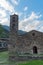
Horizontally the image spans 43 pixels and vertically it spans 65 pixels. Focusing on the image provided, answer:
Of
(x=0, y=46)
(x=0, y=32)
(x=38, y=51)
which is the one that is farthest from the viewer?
(x=0, y=32)

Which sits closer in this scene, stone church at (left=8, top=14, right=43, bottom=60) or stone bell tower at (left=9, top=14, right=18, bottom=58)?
stone church at (left=8, top=14, right=43, bottom=60)

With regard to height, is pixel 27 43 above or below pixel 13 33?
below

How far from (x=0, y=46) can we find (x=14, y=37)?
15.2 m

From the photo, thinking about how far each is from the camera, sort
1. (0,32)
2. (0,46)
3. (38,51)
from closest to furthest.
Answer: (38,51) → (0,46) → (0,32)

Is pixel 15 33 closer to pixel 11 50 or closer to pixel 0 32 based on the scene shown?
pixel 11 50

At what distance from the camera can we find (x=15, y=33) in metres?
35.4

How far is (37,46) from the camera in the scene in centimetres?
3475

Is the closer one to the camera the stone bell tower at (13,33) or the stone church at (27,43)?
the stone church at (27,43)

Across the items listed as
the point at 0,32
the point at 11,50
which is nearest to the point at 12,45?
the point at 11,50

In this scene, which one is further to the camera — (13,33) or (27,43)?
(13,33)

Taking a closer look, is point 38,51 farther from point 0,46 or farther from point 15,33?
point 0,46

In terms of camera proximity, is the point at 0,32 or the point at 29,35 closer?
the point at 29,35

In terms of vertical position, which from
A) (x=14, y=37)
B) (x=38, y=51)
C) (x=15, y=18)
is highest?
(x=15, y=18)

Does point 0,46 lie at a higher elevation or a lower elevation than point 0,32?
lower
